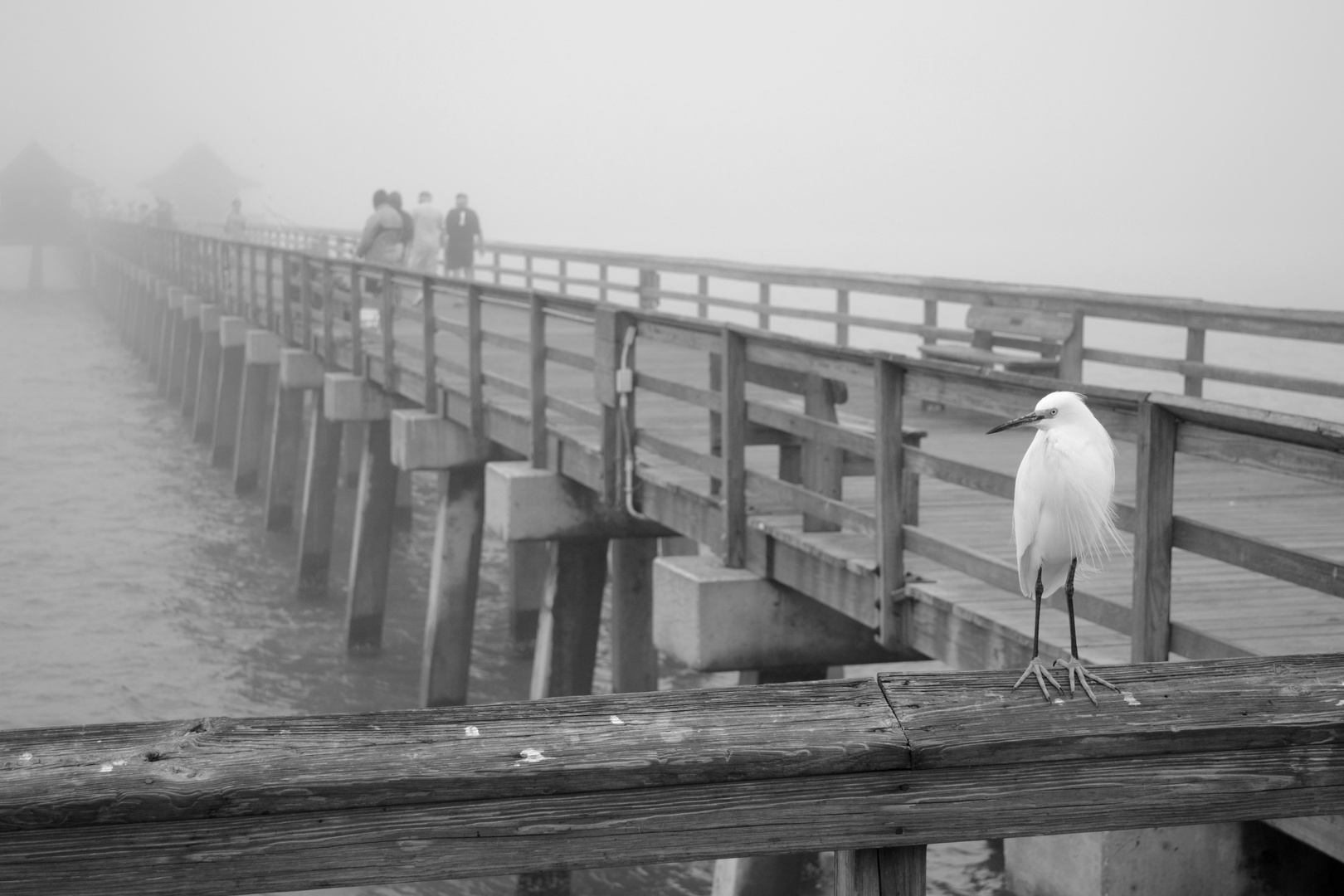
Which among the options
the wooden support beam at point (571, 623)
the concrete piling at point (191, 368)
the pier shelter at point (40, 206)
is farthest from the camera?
the pier shelter at point (40, 206)

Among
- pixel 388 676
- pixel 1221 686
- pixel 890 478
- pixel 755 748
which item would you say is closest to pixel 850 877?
pixel 755 748

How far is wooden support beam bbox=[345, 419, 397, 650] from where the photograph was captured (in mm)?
14594

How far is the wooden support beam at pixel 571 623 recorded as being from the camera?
9977 millimetres

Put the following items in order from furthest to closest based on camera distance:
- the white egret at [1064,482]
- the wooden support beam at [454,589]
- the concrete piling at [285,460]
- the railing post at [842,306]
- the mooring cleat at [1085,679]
Answer: the concrete piling at [285,460], the railing post at [842,306], the wooden support beam at [454,589], the white egret at [1064,482], the mooring cleat at [1085,679]

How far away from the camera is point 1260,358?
168 ft

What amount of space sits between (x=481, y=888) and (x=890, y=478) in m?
4.98

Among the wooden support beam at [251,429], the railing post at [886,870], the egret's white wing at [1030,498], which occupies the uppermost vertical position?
the egret's white wing at [1030,498]

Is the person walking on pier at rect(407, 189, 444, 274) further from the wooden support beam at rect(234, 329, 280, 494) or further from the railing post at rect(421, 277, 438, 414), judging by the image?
the railing post at rect(421, 277, 438, 414)

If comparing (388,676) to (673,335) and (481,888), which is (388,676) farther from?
(673,335)

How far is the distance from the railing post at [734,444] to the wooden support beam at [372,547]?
8447mm

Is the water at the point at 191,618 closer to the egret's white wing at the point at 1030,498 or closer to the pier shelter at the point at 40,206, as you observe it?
the egret's white wing at the point at 1030,498

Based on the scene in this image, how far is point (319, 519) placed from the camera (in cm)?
1705

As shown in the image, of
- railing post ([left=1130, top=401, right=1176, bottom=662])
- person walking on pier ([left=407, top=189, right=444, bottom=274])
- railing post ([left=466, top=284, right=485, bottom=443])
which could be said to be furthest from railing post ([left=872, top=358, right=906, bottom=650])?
person walking on pier ([left=407, top=189, right=444, bottom=274])

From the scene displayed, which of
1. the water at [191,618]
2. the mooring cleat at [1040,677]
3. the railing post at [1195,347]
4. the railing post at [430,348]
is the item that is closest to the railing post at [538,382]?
the water at [191,618]
